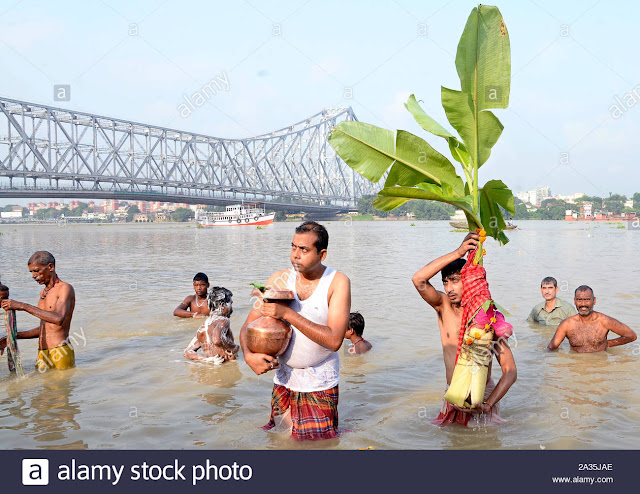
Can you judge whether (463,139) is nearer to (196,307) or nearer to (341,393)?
(341,393)

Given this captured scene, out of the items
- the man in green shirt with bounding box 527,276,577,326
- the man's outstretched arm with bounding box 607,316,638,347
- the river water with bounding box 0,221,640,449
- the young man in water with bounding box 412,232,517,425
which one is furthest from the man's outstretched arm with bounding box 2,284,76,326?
the man in green shirt with bounding box 527,276,577,326

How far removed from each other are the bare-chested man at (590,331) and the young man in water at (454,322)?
2814 mm

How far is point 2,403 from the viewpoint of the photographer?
4.80 metres

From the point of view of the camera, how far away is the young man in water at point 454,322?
3.59 meters

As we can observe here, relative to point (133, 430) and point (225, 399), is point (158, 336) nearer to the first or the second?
point (225, 399)

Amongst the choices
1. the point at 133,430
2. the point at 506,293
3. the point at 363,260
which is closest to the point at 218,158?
the point at 363,260

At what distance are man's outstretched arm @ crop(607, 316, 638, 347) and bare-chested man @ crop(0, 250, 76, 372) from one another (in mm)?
5547

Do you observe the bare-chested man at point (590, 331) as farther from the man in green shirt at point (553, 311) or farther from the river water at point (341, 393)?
the man in green shirt at point (553, 311)

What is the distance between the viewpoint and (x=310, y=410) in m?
3.50

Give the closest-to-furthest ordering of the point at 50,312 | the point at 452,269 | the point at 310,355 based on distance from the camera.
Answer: the point at 310,355 → the point at 452,269 → the point at 50,312

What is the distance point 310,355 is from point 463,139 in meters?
1.84

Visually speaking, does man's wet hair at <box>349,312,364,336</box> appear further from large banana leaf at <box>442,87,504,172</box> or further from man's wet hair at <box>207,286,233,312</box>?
large banana leaf at <box>442,87,504,172</box>

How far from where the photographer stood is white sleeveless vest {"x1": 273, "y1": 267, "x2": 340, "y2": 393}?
3299 millimetres

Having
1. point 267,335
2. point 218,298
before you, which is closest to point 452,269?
point 267,335
